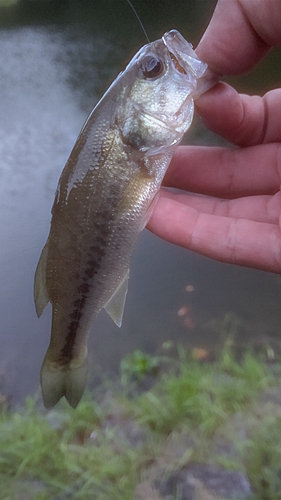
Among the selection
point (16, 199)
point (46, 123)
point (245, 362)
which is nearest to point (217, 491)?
point (245, 362)

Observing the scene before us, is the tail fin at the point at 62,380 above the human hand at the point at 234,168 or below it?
below

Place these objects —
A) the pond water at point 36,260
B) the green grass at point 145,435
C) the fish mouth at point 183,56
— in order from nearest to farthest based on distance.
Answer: the fish mouth at point 183,56 → the green grass at point 145,435 → the pond water at point 36,260

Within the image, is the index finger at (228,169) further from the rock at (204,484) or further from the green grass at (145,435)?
the rock at (204,484)

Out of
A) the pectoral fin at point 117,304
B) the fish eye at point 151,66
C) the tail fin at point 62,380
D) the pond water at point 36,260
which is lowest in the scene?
the pond water at point 36,260

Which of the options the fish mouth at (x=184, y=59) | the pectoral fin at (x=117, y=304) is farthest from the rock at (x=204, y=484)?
the fish mouth at (x=184, y=59)

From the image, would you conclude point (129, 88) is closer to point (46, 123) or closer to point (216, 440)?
point (216, 440)

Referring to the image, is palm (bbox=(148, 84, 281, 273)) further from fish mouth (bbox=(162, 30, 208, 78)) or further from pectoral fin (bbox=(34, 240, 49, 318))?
pectoral fin (bbox=(34, 240, 49, 318))
